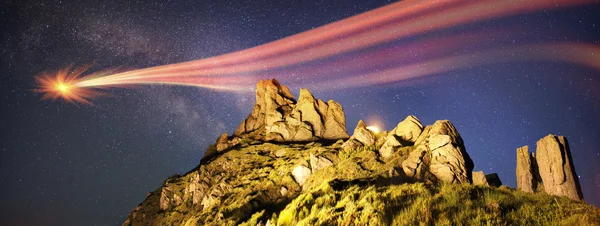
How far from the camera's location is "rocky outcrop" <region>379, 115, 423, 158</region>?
100ft

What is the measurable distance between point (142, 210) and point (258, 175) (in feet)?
86.8

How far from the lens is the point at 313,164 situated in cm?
3397

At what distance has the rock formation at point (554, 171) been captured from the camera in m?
19.0

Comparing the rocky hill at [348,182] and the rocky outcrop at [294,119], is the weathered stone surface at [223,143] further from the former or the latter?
the rocky outcrop at [294,119]

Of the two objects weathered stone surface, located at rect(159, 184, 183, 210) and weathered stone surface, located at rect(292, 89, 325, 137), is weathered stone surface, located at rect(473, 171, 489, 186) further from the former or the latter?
weathered stone surface, located at rect(159, 184, 183, 210)

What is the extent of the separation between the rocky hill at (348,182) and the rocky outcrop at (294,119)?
22 centimetres

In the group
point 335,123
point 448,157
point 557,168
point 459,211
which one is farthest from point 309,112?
point 459,211

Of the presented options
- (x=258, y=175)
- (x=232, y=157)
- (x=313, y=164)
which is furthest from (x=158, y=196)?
(x=313, y=164)

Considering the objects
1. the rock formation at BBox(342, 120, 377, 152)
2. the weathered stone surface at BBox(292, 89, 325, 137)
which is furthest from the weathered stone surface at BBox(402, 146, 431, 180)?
the weathered stone surface at BBox(292, 89, 325, 137)

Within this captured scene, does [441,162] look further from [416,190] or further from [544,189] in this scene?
[416,190]

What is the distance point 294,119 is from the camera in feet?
179

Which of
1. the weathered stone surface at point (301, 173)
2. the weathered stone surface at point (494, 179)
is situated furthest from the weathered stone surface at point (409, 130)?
the weathered stone surface at point (301, 173)

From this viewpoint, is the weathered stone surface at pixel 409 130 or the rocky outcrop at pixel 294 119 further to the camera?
the rocky outcrop at pixel 294 119

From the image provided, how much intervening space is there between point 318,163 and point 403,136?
35.4 ft
